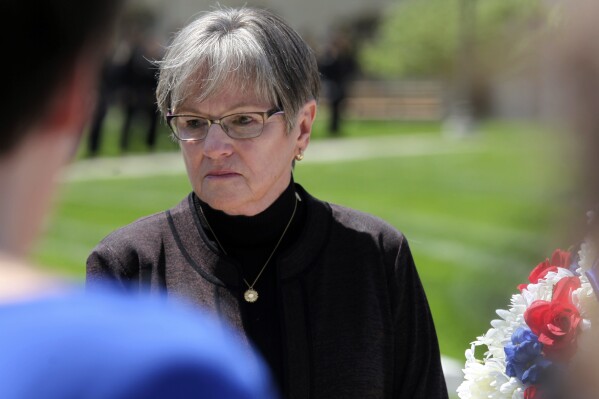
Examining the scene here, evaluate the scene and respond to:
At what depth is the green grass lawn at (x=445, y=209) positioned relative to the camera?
93cm

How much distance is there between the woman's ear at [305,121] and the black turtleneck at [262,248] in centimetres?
13

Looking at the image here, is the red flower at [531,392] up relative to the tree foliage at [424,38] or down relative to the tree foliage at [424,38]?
up

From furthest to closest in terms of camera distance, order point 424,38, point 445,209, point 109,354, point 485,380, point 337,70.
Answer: point 424,38
point 337,70
point 445,209
point 485,380
point 109,354

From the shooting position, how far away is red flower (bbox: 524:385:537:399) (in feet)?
7.63

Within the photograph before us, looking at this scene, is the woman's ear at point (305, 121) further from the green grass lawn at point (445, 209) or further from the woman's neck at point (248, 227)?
the green grass lawn at point (445, 209)

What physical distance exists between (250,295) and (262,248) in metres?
0.15

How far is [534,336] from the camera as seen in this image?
2.47 m

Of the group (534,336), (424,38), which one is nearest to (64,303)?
(534,336)

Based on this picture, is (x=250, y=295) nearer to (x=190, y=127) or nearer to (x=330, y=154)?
(x=190, y=127)

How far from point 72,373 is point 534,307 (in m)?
1.80

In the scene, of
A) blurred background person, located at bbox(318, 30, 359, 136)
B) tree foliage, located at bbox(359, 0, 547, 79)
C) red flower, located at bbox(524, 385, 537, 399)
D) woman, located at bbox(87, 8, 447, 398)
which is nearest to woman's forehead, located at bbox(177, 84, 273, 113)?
woman, located at bbox(87, 8, 447, 398)

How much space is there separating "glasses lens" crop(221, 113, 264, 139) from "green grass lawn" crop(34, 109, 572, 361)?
48 centimetres

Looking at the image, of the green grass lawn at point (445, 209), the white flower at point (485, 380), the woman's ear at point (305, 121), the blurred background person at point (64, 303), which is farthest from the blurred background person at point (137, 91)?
the blurred background person at point (64, 303)

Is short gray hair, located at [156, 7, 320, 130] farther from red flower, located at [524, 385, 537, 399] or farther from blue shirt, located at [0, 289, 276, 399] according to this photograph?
blue shirt, located at [0, 289, 276, 399]
